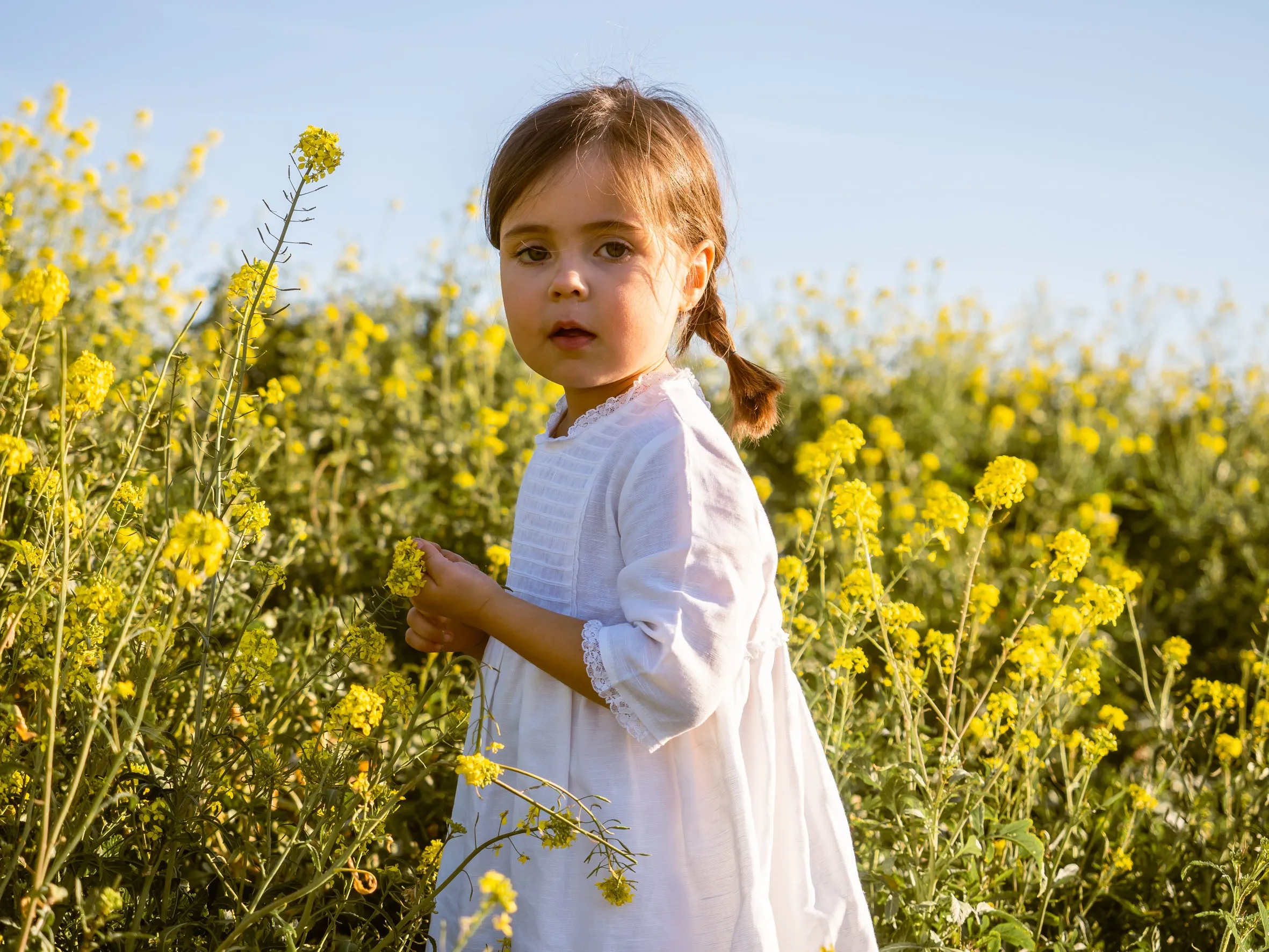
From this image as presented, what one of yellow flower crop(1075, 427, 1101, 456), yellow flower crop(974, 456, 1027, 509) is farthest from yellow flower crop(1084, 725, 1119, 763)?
yellow flower crop(1075, 427, 1101, 456)

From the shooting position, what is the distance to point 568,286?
5.05 feet

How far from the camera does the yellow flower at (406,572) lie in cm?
146

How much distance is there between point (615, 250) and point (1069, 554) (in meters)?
1.12

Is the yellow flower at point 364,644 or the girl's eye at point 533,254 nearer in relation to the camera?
the yellow flower at point 364,644

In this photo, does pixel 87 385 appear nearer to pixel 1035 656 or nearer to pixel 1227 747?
pixel 1035 656

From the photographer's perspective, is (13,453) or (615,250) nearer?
(13,453)

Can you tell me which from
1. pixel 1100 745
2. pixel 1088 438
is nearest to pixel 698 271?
pixel 1100 745

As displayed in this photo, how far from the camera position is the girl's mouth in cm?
159

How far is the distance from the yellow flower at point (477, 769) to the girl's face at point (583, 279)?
23.2 inches

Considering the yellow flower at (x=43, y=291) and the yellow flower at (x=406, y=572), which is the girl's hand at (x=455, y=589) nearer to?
the yellow flower at (x=406, y=572)

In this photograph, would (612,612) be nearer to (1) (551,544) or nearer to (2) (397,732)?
(1) (551,544)

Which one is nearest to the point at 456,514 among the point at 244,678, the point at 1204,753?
the point at 244,678

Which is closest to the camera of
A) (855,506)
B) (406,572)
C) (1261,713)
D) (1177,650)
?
(406,572)

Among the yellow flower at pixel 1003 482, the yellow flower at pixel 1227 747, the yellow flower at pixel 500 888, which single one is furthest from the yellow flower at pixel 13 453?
the yellow flower at pixel 1227 747
